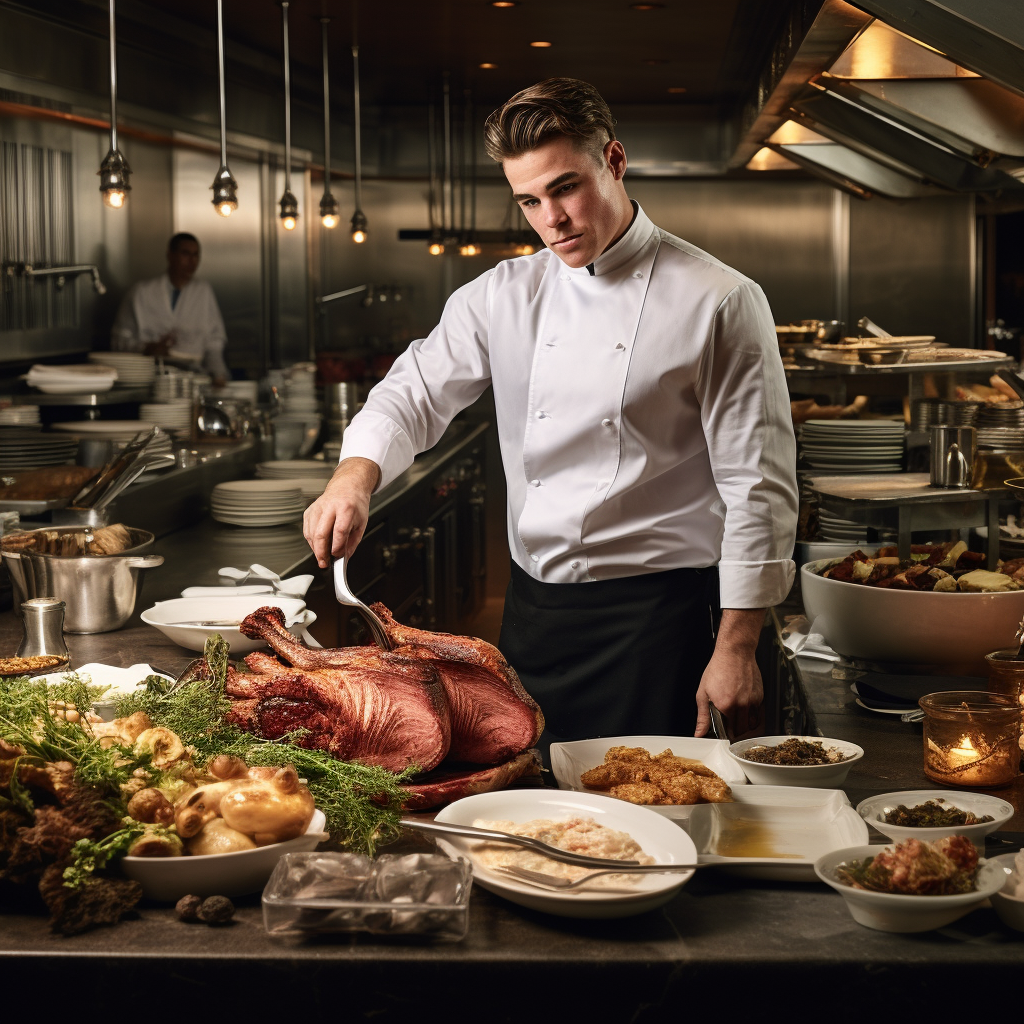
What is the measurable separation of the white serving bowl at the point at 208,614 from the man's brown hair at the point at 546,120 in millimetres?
851

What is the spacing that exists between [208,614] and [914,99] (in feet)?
7.23

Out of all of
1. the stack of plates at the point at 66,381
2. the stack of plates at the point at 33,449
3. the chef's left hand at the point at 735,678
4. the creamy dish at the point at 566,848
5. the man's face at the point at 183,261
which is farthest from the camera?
the man's face at the point at 183,261

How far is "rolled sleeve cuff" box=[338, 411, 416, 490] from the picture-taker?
207cm

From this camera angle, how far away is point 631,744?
151 cm

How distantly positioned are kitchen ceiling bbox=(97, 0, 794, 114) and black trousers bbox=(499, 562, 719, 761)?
10.5ft

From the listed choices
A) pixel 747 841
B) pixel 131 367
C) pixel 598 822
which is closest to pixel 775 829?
pixel 747 841

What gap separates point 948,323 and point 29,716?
8.46m

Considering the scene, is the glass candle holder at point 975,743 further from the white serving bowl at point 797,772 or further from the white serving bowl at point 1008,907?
the white serving bowl at point 1008,907

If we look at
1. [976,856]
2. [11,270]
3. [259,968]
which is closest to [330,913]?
[259,968]

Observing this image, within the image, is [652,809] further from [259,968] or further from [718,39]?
[718,39]

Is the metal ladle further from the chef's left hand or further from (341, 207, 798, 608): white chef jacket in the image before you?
the chef's left hand

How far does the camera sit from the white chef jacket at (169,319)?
711 cm

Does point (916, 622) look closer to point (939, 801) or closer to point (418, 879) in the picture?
point (939, 801)

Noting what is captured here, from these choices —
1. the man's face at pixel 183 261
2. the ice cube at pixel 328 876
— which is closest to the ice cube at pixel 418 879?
the ice cube at pixel 328 876
